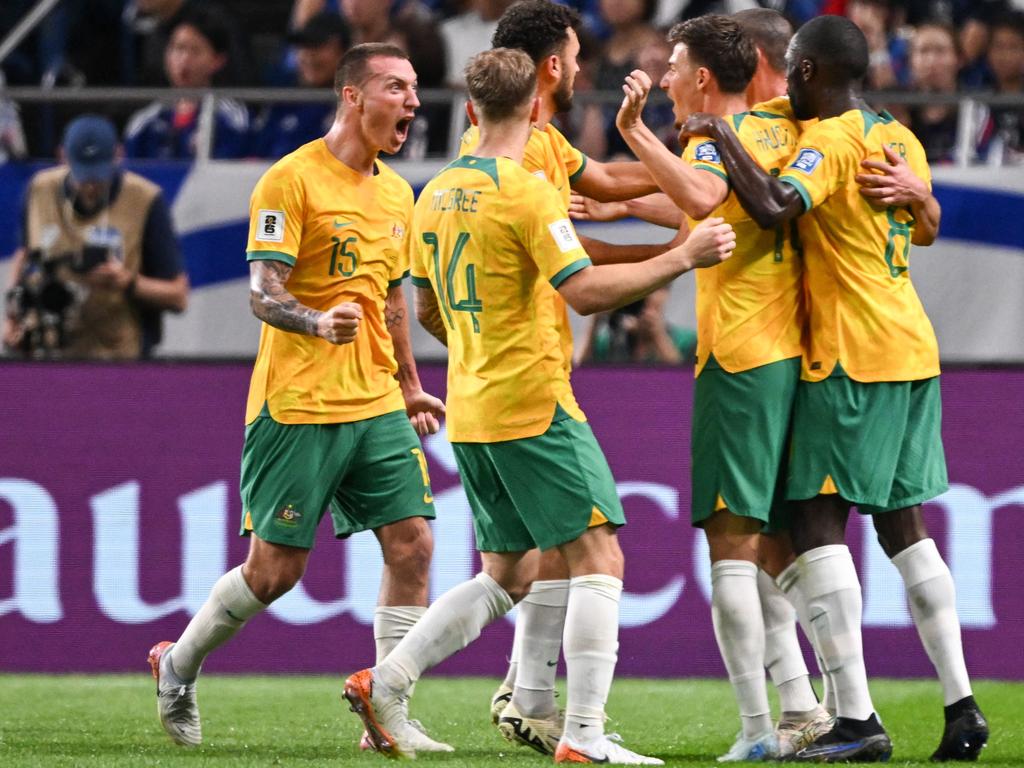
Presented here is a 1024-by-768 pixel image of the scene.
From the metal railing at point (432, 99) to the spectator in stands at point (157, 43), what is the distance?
1710 millimetres

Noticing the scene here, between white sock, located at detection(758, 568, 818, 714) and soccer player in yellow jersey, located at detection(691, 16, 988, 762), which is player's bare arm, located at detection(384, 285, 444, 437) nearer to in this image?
white sock, located at detection(758, 568, 818, 714)

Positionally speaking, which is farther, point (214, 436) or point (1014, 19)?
point (1014, 19)

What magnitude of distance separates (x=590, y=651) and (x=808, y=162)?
159 centimetres

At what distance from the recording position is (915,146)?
5715mm

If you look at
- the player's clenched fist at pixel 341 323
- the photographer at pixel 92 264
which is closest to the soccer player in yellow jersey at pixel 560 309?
the player's clenched fist at pixel 341 323

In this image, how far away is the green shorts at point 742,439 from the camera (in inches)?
211

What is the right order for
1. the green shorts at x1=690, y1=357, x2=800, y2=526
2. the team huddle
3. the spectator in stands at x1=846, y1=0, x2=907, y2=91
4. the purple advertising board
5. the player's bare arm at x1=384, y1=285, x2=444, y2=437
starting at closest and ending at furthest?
1. the team huddle
2. the green shorts at x1=690, y1=357, x2=800, y2=526
3. the player's bare arm at x1=384, y1=285, x2=444, y2=437
4. the purple advertising board
5. the spectator in stands at x1=846, y1=0, x2=907, y2=91

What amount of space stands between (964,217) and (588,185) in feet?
9.13

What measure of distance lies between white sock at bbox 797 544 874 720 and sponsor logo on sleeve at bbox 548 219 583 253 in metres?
1.26

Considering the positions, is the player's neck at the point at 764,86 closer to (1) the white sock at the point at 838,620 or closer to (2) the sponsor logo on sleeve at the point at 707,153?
(2) the sponsor logo on sleeve at the point at 707,153

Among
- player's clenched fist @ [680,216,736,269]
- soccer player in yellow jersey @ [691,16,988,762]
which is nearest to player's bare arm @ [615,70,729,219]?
soccer player in yellow jersey @ [691,16,988,762]

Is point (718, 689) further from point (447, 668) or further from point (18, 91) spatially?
point (18, 91)

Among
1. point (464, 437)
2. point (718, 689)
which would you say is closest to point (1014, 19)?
point (718, 689)

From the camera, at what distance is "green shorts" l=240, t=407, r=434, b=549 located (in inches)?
235
